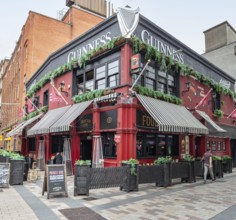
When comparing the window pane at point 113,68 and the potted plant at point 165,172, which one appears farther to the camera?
the window pane at point 113,68

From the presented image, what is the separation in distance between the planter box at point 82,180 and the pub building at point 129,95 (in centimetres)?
352

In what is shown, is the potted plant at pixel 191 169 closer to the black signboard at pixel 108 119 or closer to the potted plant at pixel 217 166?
the potted plant at pixel 217 166

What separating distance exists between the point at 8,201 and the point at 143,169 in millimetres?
5687

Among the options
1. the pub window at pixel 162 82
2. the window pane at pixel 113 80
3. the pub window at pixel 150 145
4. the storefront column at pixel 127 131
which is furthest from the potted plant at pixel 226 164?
the window pane at pixel 113 80

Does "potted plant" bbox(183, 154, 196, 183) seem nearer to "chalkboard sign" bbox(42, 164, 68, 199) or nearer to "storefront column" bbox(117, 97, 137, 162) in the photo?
"storefront column" bbox(117, 97, 137, 162)

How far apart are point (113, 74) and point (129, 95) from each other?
6.93ft

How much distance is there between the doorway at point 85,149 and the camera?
683 inches

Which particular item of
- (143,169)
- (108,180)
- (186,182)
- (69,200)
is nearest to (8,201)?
(69,200)

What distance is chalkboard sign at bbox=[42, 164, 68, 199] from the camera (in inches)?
382

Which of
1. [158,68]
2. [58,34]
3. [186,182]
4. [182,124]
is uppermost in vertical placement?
[58,34]

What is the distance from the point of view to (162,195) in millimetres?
10281

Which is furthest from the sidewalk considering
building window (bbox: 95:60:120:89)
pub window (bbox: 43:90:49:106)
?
pub window (bbox: 43:90:49:106)

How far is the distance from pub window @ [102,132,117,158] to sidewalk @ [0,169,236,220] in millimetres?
3277

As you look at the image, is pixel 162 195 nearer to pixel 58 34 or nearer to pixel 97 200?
pixel 97 200
